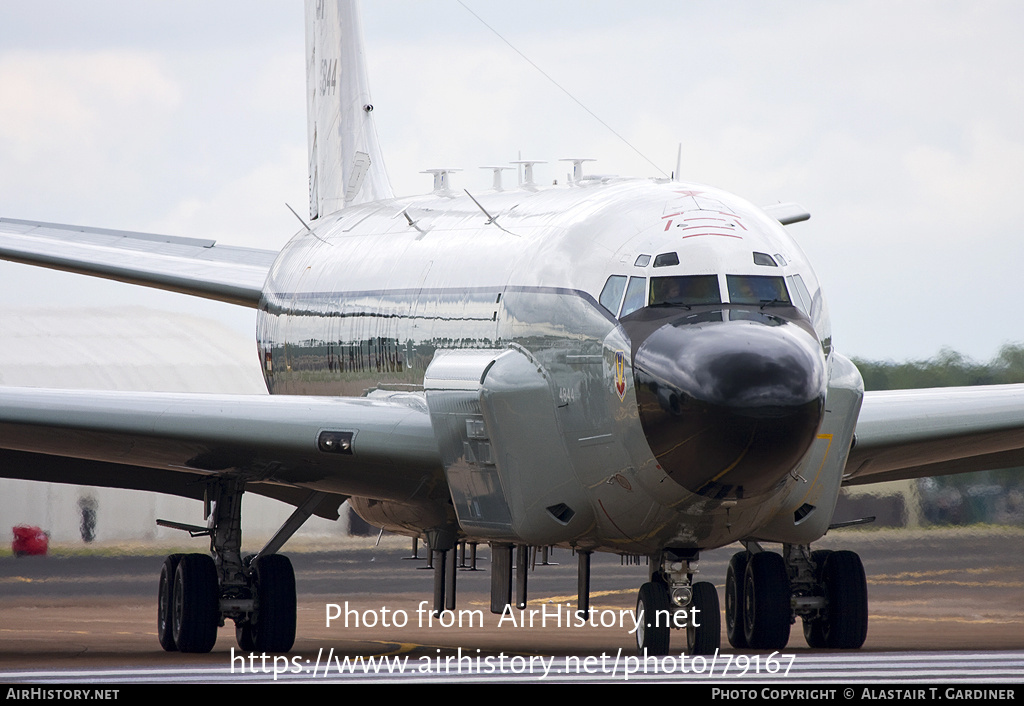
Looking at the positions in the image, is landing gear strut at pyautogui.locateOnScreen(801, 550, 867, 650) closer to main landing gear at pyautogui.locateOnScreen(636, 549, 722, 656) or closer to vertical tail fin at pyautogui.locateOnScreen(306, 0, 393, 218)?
main landing gear at pyautogui.locateOnScreen(636, 549, 722, 656)

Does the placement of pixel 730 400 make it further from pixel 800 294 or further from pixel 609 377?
pixel 800 294

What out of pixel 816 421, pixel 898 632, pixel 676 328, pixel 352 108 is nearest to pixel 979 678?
pixel 816 421

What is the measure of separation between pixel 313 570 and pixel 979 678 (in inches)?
862

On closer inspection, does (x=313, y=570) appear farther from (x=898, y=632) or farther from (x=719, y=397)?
(x=719, y=397)

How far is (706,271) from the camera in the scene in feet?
46.9

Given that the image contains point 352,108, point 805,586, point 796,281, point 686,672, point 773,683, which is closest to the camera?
point 773,683

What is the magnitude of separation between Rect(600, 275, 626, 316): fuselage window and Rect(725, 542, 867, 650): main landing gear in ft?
15.3

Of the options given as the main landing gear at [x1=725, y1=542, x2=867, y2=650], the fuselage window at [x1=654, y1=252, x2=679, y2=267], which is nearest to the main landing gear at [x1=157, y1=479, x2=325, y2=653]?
the main landing gear at [x1=725, y1=542, x2=867, y2=650]

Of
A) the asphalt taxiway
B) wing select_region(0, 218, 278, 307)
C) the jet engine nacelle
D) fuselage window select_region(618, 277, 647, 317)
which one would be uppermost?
wing select_region(0, 218, 278, 307)

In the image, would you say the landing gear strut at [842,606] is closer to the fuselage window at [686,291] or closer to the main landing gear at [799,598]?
the main landing gear at [799,598]

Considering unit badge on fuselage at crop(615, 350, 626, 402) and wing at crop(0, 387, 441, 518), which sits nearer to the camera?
unit badge on fuselage at crop(615, 350, 626, 402)

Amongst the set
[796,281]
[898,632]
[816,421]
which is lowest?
[898,632]

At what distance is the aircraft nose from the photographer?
13.0m

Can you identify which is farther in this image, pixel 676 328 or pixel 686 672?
pixel 676 328
